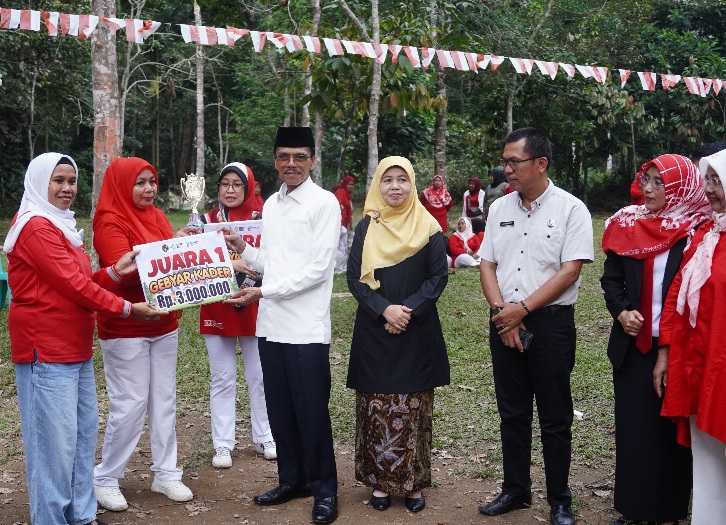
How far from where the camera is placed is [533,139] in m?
4.46

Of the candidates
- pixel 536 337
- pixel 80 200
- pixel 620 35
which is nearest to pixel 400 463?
pixel 536 337

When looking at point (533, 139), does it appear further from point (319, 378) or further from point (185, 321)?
point (185, 321)

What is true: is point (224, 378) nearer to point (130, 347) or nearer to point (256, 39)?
point (130, 347)

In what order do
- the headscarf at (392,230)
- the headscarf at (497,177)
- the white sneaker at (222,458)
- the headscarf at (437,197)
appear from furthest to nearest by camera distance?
the headscarf at (497,177) < the headscarf at (437,197) < the white sneaker at (222,458) < the headscarf at (392,230)

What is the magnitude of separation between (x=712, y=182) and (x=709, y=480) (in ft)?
4.56

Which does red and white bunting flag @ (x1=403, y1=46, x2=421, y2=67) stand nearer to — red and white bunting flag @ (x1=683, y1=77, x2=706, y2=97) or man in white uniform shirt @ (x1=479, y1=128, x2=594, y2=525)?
red and white bunting flag @ (x1=683, y1=77, x2=706, y2=97)

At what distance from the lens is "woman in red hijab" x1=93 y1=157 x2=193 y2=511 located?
4598 millimetres

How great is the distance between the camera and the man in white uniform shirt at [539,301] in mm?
4383

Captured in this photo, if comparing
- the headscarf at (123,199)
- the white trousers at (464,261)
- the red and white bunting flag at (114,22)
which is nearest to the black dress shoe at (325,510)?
the headscarf at (123,199)

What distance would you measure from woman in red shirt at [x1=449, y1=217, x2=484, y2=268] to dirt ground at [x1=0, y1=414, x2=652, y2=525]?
9.44 m

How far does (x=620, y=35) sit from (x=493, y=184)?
30.2 feet

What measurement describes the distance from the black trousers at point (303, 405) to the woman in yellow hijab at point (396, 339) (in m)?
0.20

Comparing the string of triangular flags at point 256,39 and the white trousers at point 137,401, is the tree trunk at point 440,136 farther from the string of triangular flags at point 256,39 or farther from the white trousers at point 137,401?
the white trousers at point 137,401

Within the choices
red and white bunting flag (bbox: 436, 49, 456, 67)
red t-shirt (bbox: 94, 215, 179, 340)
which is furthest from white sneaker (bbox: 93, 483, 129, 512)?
red and white bunting flag (bbox: 436, 49, 456, 67)
